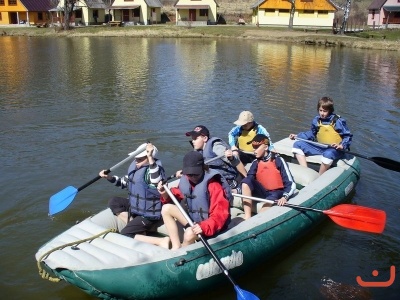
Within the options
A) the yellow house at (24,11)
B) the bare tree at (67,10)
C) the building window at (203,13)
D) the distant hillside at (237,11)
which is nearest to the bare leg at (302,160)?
the bare tree at (67,10)

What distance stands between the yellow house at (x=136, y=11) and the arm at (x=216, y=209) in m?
41.4

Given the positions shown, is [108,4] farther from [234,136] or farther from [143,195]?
[143,195]

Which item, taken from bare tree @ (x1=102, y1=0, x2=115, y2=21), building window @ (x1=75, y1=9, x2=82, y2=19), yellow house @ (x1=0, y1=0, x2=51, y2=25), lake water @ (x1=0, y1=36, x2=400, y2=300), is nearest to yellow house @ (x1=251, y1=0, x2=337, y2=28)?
bare tree @ (x1=102, y1=0, x2=115, y2=21)

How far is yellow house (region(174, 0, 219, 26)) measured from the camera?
42.8 m

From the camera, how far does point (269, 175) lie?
543cm

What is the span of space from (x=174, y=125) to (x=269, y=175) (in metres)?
5.40

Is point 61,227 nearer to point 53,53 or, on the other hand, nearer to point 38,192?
point 38,192

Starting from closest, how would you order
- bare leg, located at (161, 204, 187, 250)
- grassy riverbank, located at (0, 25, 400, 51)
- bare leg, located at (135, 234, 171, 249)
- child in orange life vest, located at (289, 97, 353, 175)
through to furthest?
bare leg, located at (161, 204, 187, 250) → bare leg, located at (135, 234, 171, 249) → child in orange life vest, located at (289, 97, 353, 175) → grassy riverbank, located at (0, 25, 400, 51)

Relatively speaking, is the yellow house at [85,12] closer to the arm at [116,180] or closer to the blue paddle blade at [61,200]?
the blue paddle blade at [61,200]

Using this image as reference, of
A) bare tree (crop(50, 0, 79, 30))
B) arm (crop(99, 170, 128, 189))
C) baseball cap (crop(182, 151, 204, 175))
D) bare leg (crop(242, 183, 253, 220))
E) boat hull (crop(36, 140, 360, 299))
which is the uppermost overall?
bare tree (crop(50, 0, 79, 30))

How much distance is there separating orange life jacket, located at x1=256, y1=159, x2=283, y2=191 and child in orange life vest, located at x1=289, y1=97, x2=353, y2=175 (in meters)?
1.52

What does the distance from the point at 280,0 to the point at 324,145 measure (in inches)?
1436

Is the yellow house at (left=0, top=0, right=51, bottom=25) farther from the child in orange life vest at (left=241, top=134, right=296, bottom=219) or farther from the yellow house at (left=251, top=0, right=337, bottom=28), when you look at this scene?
the child in orange life vest at (left=241, top=134, right=296, bottom=219)

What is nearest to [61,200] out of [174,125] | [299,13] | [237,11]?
[174,125]
